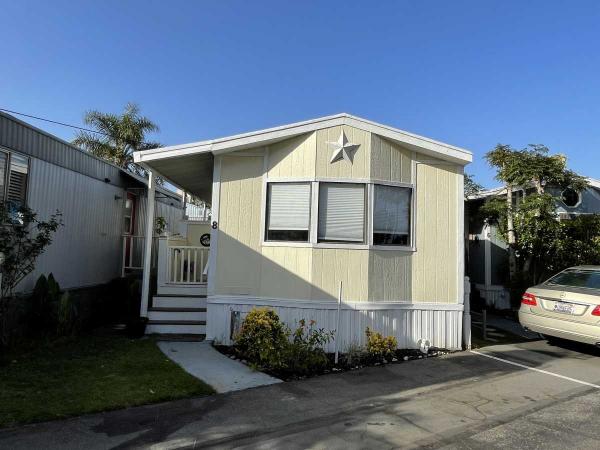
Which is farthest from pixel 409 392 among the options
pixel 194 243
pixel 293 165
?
pixel 194 243

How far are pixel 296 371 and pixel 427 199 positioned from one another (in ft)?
12.8

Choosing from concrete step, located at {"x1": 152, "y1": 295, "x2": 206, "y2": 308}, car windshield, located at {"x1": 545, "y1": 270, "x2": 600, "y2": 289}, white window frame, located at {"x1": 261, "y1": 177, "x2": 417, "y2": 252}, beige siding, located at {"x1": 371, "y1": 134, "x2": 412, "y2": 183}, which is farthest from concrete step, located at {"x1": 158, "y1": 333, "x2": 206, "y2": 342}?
car windshield, located at {"x1": 545, "y1": 270, "x2": 600, "y2": 289}

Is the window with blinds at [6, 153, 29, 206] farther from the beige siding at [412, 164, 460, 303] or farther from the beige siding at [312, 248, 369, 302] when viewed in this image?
the beige siding at [412, 164, 460, 303]

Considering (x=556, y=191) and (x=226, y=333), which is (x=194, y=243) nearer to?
(x=226, y=333)

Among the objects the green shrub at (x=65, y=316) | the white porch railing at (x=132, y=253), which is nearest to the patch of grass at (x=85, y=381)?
the green shrub at (x=65, y=316)

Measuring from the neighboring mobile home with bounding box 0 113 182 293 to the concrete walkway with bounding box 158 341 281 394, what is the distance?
10.1 ft

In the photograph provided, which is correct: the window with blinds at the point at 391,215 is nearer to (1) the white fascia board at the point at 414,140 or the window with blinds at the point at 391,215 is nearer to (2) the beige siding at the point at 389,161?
(2) the beige siding at the point at 389,161

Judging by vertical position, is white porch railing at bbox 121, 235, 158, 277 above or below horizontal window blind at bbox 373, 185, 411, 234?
below

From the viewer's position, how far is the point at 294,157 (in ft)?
26.1

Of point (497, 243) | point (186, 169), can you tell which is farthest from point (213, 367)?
point (497, 243)

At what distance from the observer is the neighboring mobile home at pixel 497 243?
1395 centimetres

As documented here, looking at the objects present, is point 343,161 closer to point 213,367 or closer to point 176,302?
point 213,367

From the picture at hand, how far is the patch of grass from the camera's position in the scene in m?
4.70

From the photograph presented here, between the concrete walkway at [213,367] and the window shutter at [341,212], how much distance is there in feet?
8.32
